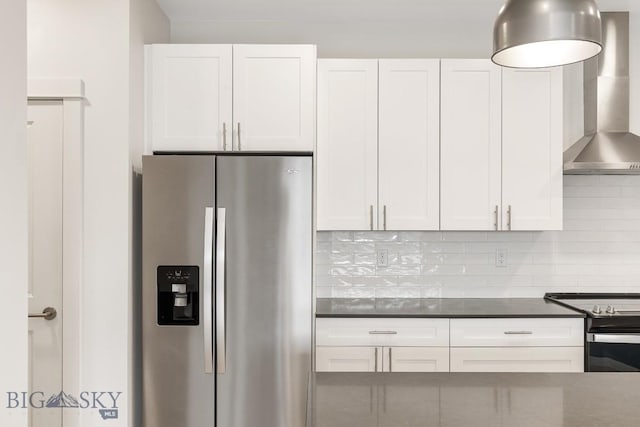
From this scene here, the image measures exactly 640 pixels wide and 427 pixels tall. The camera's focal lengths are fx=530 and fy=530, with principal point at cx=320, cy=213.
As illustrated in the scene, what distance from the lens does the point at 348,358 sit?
3012 millimetres

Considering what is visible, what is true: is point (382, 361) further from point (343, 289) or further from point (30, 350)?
point (30, 350)

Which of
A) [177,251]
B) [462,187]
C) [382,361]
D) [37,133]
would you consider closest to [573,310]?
[462,187]

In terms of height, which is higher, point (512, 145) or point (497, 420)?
point (512, 145)

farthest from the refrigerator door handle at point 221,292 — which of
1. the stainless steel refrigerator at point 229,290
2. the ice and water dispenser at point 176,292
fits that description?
the ice and water dispenser at point 176,292

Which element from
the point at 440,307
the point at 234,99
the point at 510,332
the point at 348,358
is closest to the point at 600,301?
the point at 510,332

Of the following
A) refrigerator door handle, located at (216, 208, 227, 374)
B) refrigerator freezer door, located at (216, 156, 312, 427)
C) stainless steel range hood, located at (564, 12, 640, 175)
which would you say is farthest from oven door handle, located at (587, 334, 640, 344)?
refrigerator door handle, located at (216, 208, 227, 374)

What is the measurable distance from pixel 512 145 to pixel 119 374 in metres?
2.54

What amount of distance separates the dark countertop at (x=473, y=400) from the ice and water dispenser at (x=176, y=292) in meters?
1.19

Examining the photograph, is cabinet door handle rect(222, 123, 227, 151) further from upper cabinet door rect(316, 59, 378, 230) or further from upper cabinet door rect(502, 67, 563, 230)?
upper cabinet door rect(502, 67, 563, 230)

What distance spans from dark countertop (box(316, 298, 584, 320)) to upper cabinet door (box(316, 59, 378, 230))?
1.61ft

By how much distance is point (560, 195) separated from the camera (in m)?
3.19

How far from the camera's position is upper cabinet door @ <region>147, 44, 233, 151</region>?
9.86 feet
